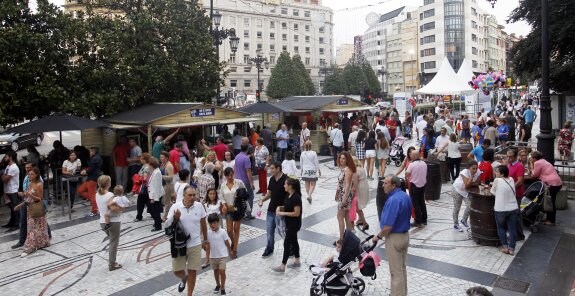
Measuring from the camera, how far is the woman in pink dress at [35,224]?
8.81 m

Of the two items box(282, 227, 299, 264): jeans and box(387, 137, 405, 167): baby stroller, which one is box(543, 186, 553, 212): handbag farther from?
box(387, 137, 405, 167): baby stroller

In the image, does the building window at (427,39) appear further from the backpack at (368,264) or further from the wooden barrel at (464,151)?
the backpack at (368,264)

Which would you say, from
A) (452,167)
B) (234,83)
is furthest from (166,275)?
(234,83)

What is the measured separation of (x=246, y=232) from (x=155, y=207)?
2119 mm

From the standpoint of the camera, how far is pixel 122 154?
1395cm

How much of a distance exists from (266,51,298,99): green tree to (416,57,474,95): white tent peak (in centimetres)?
4353

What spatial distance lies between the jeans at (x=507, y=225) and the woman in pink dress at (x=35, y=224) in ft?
27.5

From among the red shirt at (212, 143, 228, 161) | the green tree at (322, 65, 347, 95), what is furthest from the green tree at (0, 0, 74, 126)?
the green tree at (322, 65, 347, 95)

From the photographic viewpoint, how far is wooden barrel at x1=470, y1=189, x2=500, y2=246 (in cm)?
844

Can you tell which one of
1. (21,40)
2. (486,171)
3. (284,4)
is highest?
(284,4)

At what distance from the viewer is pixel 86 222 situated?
11.4 metres

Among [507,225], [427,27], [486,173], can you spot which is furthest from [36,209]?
[427,27]

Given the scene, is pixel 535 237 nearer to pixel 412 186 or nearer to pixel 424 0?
pixel 412 186

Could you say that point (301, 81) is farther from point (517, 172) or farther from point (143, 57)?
point (517, 172)
